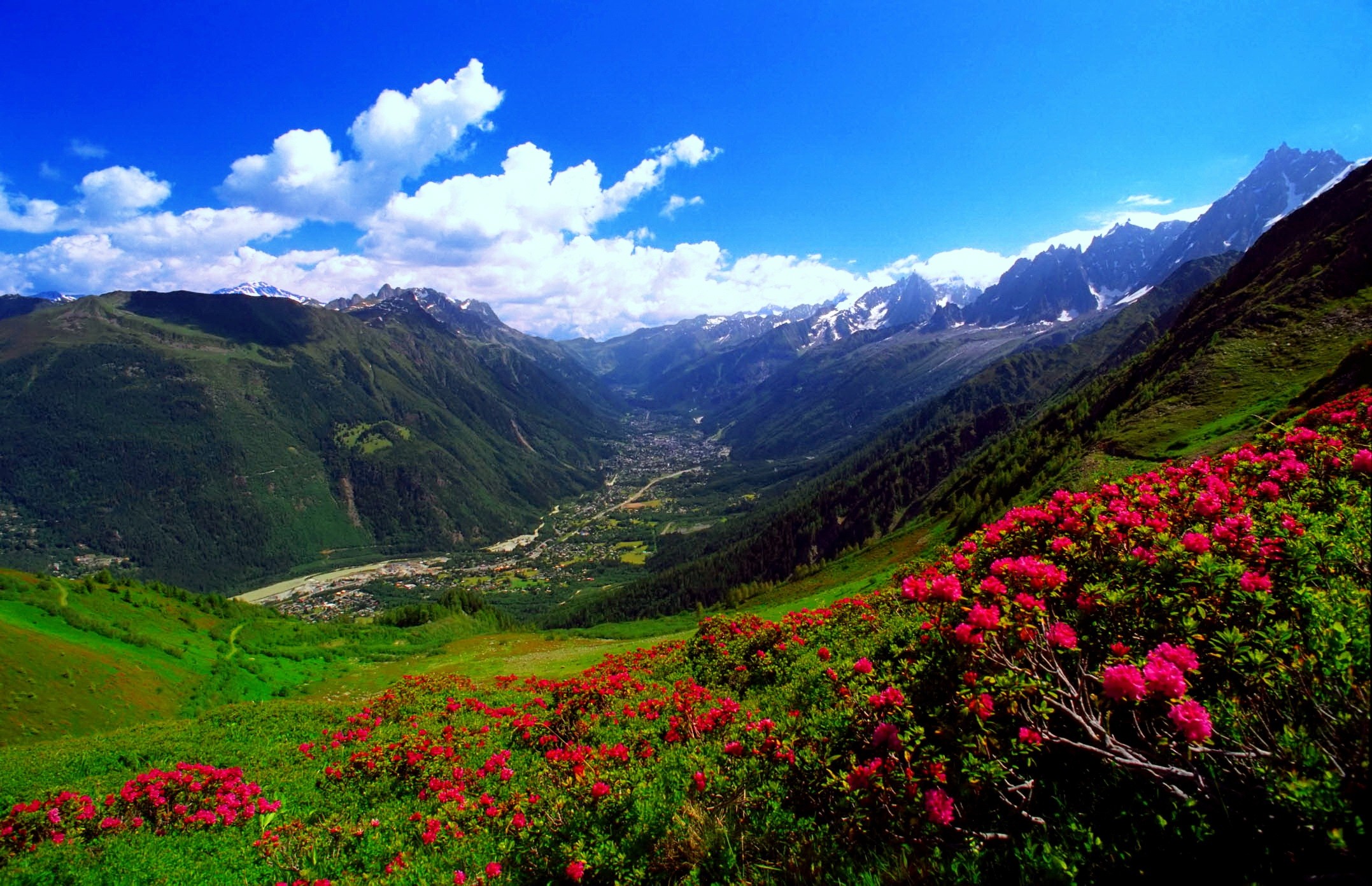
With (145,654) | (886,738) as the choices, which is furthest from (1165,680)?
(145,654)

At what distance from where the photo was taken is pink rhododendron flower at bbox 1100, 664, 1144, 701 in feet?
13.4

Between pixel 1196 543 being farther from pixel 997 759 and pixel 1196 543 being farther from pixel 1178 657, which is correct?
pixel 997 759

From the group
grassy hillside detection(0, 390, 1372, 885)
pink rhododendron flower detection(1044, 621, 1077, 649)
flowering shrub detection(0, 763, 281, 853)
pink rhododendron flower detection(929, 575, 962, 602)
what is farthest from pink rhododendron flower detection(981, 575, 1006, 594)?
flowering shrub detection(0, 763, 281, 853)

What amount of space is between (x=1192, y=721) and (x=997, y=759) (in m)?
1.56

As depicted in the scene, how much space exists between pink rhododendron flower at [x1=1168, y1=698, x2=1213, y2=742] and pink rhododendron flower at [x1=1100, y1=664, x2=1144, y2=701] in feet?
0.75

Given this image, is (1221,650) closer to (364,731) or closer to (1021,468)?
(364,731)

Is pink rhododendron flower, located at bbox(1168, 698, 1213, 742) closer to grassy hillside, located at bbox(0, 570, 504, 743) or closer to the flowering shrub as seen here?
the flowering shrub

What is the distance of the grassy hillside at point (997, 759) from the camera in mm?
4105

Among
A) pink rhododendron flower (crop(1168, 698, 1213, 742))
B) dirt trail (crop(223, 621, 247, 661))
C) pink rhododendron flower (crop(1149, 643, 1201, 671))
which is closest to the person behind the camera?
pink rhododendron flower (crop(1168, 698, 1213, 742))

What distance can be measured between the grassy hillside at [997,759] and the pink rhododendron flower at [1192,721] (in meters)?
0.02

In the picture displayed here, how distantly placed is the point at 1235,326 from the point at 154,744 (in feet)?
305

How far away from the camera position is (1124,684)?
4090mm

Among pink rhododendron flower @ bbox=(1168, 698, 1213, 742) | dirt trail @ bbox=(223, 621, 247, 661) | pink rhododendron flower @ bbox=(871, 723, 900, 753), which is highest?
pink rhododendron flower @ bbox=(1168, 698, 1213, 742)

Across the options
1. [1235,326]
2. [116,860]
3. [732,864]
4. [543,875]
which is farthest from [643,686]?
[1235,326]
